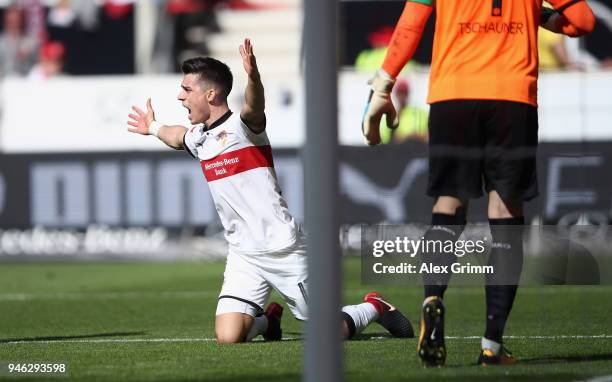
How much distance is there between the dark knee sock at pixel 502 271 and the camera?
18.6ft

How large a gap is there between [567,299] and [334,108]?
6265 mm

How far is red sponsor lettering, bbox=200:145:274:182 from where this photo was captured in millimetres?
7371

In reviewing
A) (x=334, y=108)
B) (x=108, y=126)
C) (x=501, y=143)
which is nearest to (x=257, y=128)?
(x=501, y=143)

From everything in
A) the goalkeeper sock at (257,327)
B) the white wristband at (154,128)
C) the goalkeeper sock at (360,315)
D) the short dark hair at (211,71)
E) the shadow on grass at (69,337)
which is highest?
the short dark hair at (211,71)

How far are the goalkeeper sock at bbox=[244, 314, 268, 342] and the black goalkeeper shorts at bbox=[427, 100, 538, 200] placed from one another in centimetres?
189

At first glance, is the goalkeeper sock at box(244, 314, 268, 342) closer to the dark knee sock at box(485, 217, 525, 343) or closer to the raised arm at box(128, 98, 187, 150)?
the raised arm at box(128, 98, 187, 150)

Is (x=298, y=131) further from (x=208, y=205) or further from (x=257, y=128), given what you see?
(x=257, y=128)

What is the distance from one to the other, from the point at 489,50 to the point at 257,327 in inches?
92.5

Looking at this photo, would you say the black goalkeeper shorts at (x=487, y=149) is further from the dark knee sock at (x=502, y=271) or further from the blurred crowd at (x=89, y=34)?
the blurred crowd at (x=89, y=34)

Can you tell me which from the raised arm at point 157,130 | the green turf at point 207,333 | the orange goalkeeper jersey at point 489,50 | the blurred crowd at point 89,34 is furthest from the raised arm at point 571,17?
the blurred crowd at point 89,34

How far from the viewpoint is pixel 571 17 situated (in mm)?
5875

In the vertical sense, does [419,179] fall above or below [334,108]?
below

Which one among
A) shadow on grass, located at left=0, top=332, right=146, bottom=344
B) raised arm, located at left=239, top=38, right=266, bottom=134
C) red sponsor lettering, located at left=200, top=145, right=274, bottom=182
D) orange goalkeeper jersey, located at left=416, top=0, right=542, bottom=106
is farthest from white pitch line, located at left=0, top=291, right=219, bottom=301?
orange goalkeeper jersey, located at left=416, top=0, right=542, bottom=106

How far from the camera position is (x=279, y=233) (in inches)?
291
